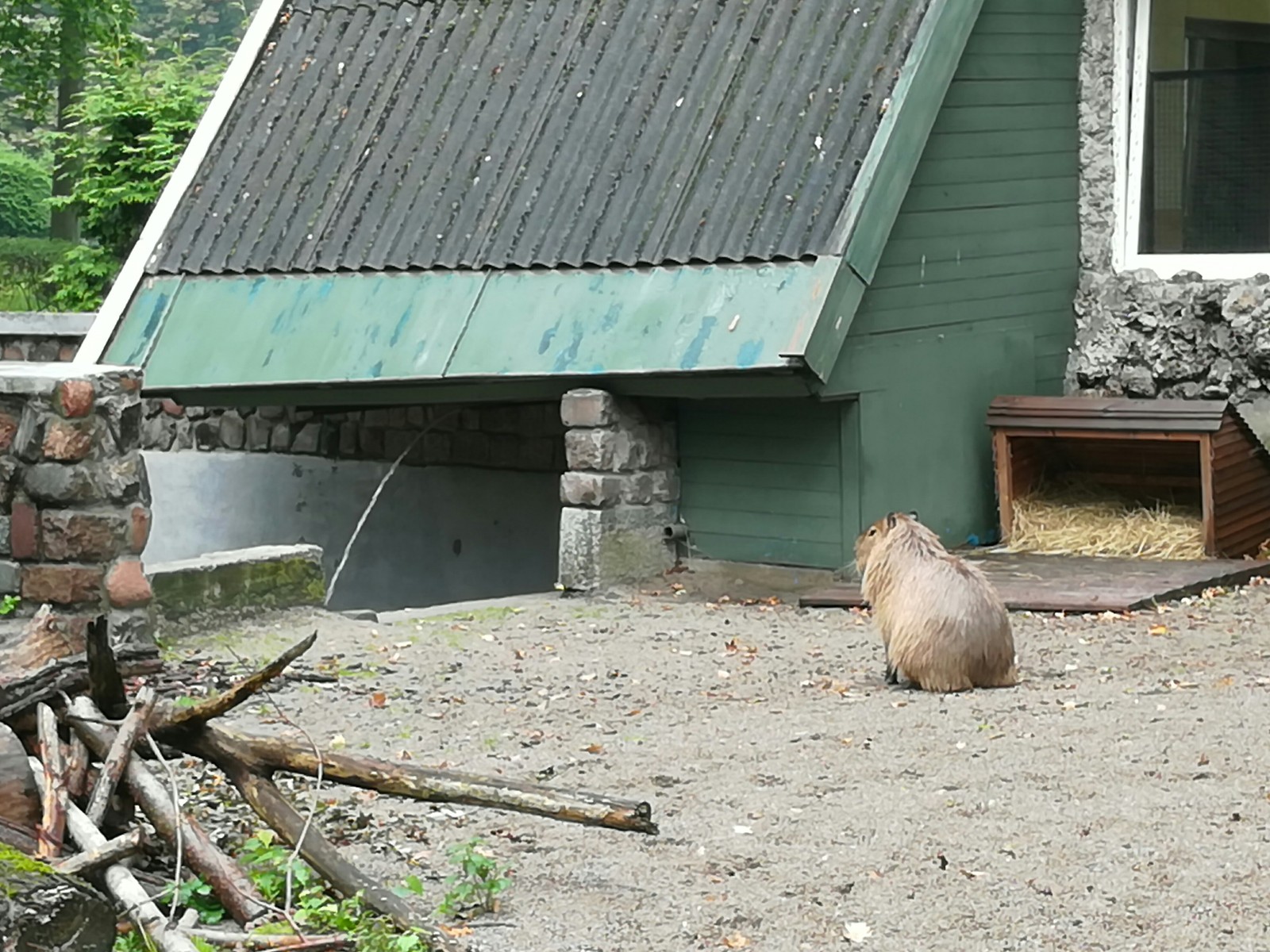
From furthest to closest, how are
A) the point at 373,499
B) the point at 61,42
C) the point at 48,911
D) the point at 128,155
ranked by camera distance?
the point at 61,42 → the point at 128,155 → the point at 373,499 → the point at 48,911

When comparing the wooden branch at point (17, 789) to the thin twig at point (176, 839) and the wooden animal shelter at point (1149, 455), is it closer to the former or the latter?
the thin twig at point (176, 839)

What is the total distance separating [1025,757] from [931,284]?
481 centimetres

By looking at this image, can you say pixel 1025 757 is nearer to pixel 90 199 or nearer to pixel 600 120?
pixel 600 120

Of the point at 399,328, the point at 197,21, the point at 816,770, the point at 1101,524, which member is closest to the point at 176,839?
the point at 816,770

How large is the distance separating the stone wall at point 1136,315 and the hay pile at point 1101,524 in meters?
0.70

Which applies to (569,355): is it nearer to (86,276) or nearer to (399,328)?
(399,328)

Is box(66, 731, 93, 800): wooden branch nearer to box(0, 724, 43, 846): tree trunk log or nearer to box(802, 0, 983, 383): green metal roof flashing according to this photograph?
box(0, 724, 43, 846): tree trunk log

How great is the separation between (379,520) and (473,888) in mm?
8402

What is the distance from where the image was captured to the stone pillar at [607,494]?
10102mm

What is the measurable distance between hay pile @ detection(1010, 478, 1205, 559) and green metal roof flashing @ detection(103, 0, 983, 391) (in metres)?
1.82

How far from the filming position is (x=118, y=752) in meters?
4.69

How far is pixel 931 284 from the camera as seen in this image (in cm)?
1056

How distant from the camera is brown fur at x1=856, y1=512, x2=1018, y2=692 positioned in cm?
721

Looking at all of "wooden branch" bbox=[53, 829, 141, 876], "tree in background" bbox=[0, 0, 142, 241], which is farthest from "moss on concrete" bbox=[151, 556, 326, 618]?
"tree in background" bbox=[0, 0, 142, 241]
